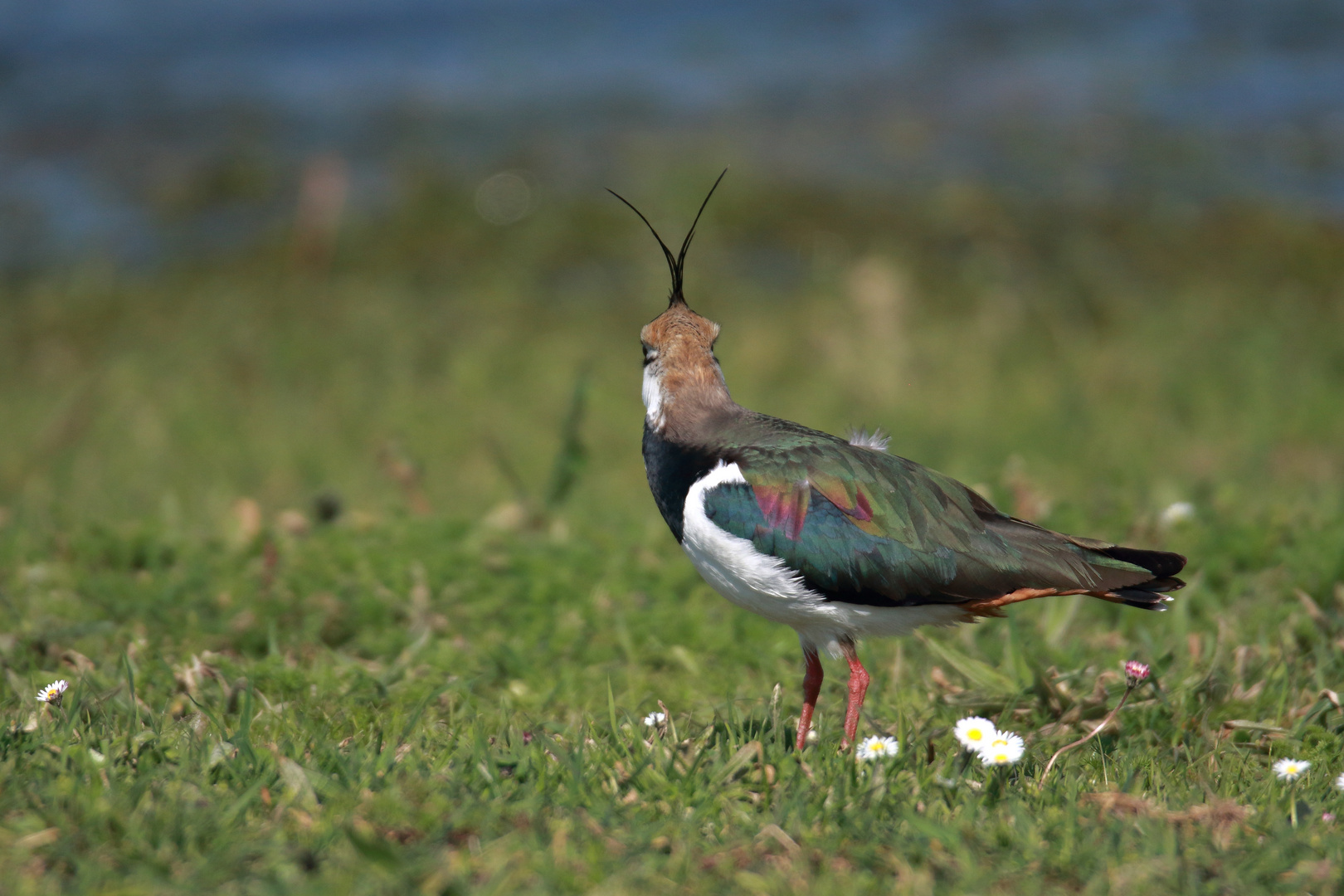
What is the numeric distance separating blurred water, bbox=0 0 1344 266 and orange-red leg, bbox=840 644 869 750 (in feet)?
27.5

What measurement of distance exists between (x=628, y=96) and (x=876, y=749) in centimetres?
1080

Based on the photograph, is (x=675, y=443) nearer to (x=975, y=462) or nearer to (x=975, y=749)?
(x=975, y=749)

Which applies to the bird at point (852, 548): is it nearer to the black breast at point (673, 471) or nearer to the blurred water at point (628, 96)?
the black breast at point (673, 471)

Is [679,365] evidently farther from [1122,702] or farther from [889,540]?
[1122,702]

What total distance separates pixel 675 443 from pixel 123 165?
1031cm

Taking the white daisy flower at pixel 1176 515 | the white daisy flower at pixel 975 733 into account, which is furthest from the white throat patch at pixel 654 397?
the white daisy flower at pixel 1176 515

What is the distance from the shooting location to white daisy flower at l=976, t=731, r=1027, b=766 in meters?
3.08

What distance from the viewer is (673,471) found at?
362 centimetres

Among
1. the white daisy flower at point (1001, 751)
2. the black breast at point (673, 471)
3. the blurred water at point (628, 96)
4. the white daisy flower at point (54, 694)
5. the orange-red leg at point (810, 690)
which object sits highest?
the blurred water at point (628, 96)

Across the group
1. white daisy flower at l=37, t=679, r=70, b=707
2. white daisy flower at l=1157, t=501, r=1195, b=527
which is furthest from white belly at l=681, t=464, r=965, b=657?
white daisy flower at l=1157, t=501, r=1195, b=527

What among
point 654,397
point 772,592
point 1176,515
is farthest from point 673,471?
point 1176,515

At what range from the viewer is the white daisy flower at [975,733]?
10.3 ft

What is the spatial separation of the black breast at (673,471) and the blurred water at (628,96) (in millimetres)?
8029

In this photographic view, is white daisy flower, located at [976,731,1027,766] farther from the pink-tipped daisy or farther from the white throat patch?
the white throat patch
